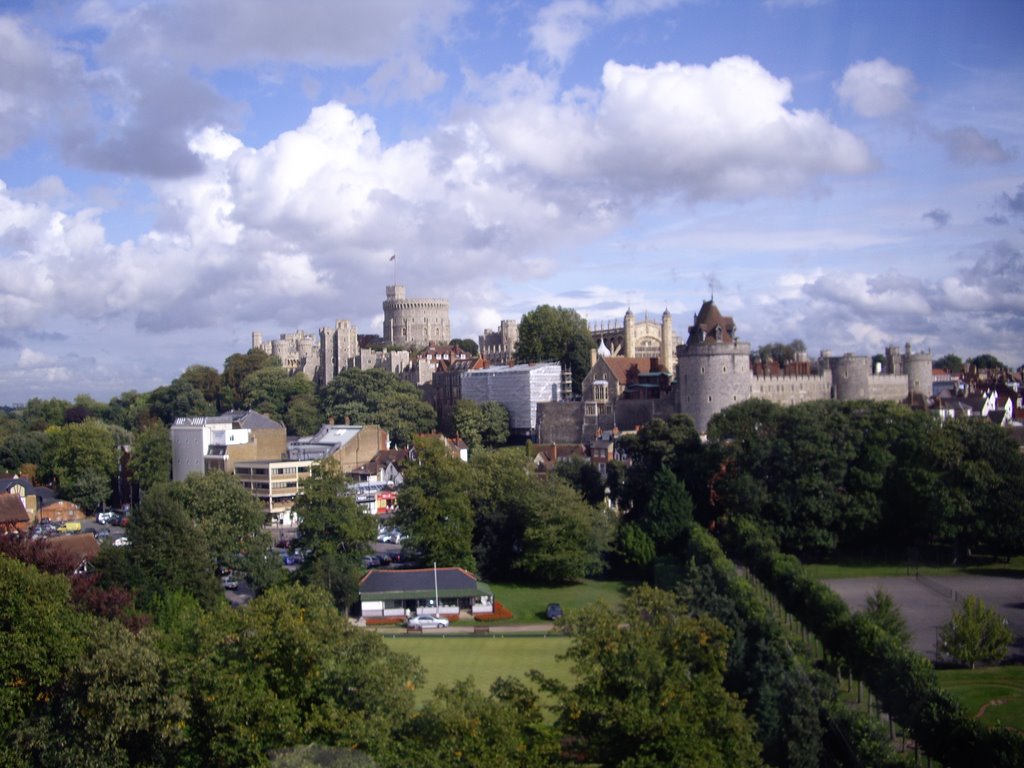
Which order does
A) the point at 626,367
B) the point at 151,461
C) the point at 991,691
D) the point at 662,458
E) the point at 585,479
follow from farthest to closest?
the point at 626,367 < the point at 151,461 < the point at 585,479 < the point at 662,458 < the point at 991,691

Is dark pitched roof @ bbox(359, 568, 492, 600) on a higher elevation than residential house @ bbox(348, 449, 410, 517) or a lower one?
lower

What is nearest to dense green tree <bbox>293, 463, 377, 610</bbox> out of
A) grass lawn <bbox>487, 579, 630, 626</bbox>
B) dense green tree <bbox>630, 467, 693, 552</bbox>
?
grass lawn <bbox>487, 579, 630, 626</bbox>

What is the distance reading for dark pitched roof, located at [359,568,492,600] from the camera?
31.3 meters

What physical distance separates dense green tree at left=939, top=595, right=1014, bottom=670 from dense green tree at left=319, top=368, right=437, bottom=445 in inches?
1690

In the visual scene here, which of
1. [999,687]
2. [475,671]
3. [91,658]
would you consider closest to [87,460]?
[475,671]

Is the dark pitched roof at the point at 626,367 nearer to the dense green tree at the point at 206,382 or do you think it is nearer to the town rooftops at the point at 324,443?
the town rooftops at the point at 324,443

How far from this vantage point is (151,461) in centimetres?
5381

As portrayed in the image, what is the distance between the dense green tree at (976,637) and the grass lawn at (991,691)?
0.37 meters

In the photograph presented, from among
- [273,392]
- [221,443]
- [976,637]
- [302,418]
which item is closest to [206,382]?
[273,392]

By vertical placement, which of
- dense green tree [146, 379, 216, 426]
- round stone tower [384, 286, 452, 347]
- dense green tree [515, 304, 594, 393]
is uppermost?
round stone tower [384, 286, 452, 347]

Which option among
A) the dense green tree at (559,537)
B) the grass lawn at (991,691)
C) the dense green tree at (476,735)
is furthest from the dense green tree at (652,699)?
the dense green tree at (559,537)

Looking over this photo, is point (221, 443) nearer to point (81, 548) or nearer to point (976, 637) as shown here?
point (81, 548)

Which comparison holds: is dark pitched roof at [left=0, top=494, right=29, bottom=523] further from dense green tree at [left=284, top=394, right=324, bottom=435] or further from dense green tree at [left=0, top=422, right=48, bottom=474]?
dense green tree at [left=284, top=394, right=324, bottom=435]

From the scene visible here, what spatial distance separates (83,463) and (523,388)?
25.7m
